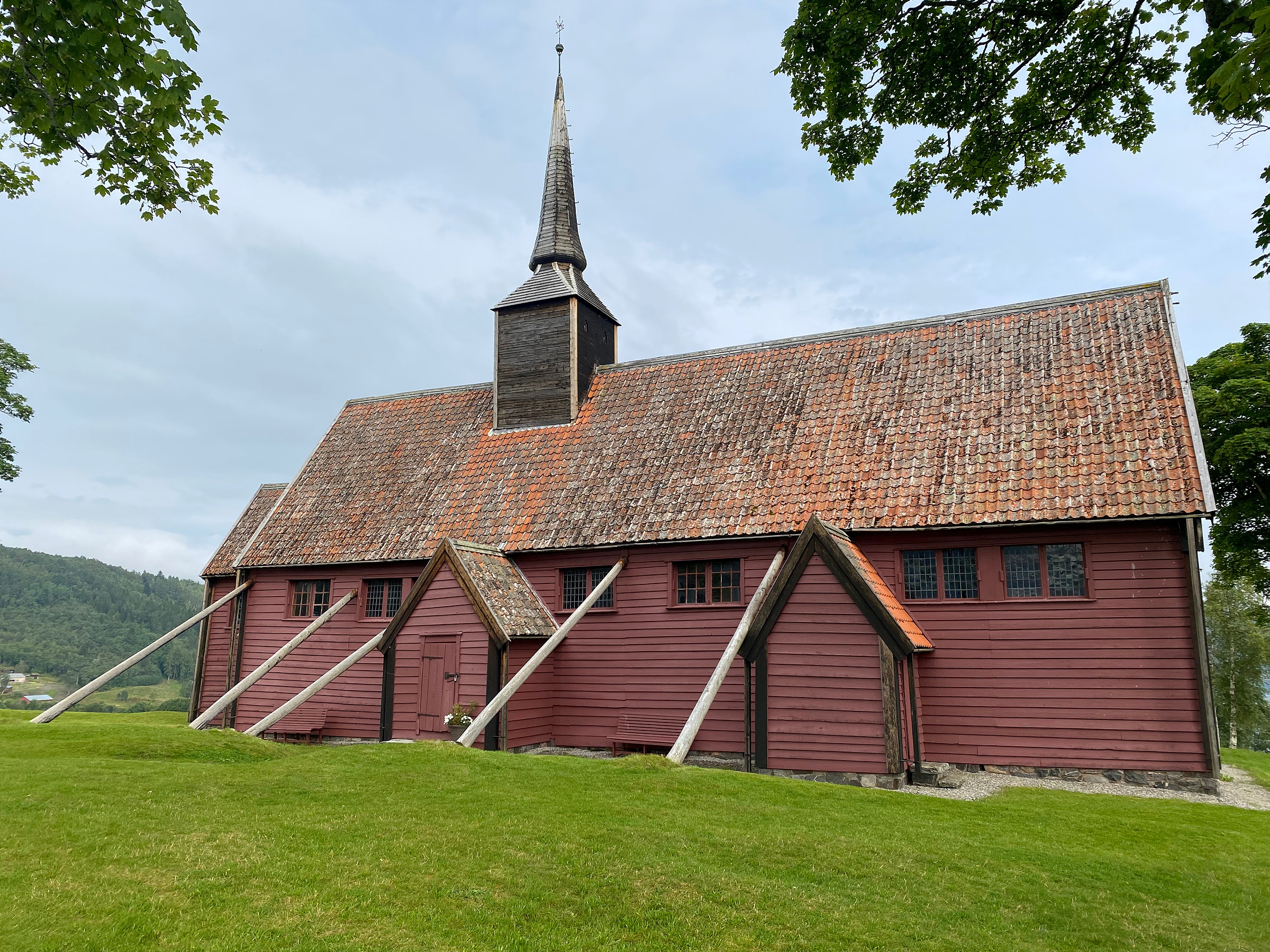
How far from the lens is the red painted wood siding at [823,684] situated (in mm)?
13641

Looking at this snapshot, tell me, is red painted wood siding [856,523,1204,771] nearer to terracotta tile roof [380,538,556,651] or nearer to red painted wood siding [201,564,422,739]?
terracotta tile roof [380,538,556,651]

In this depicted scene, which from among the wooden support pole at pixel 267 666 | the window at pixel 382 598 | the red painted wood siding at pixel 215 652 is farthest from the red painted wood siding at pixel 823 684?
the red painted wood siding at pixel 215 652

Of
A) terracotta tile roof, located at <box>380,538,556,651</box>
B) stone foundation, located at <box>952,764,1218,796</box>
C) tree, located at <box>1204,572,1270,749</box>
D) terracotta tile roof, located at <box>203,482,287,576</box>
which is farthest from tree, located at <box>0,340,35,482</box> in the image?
tree, located at <box>1204,572,1270,749</box>

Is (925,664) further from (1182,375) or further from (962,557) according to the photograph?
(1182,375)

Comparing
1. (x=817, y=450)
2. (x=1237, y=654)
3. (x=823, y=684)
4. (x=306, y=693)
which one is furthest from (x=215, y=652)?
(x=1237, y=654)

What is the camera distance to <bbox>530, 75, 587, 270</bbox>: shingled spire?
2453 cm

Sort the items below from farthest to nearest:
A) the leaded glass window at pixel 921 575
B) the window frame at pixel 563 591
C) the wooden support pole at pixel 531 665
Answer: the window frame at pixel 563 591 → the leaded glass window at pixel 921 575 → the wooden support pole at pixel 531 665

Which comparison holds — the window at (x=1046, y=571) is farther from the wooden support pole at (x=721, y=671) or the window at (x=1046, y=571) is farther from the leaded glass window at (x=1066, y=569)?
the wooden support pole at (x=721, y=671)

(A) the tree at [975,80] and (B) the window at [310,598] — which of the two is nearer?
(A) the tree at [975,80]

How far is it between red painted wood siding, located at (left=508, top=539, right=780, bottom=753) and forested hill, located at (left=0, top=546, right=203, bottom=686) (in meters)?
113

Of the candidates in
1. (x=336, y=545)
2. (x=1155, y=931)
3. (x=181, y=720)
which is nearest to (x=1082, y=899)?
(x=1155, y=931)

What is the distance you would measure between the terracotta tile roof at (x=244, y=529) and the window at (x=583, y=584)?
37.1ft

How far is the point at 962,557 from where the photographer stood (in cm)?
1547

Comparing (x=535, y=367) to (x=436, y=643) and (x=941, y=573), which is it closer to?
(x=436, y=643)
